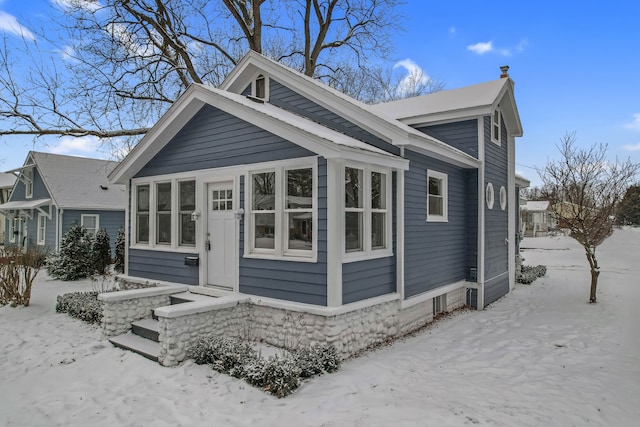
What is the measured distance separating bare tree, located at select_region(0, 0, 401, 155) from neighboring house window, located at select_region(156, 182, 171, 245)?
8.71 meters

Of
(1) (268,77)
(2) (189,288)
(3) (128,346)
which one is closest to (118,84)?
(1) (268,77)

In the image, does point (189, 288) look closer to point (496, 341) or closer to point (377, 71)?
point (496, 341)

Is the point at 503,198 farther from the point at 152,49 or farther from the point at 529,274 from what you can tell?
the point at 152,49

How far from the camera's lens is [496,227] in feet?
35.8

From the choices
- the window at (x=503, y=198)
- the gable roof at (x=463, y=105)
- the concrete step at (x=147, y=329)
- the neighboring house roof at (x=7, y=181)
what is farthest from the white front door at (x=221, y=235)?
the neighboring house roof at (x=7, y=181)

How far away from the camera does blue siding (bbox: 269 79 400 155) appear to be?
7374 mm

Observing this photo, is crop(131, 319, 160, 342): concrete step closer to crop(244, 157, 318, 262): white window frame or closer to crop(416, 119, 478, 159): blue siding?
crop(244, 157, 318, 262): white window frame

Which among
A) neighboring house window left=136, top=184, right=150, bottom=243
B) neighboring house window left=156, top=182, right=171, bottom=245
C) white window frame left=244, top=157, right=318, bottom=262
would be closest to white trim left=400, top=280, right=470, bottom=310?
white window frame left=244, top=157, right=318, bottom=262

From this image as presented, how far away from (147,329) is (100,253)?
31.1ft

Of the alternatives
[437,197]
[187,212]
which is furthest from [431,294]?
[187,212]

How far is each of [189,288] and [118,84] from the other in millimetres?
11140

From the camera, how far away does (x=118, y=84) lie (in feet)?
49.5

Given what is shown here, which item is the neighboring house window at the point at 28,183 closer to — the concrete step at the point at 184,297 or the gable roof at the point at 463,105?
the concrete step at the point at 184,297

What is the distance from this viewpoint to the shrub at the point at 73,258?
13703 mm
